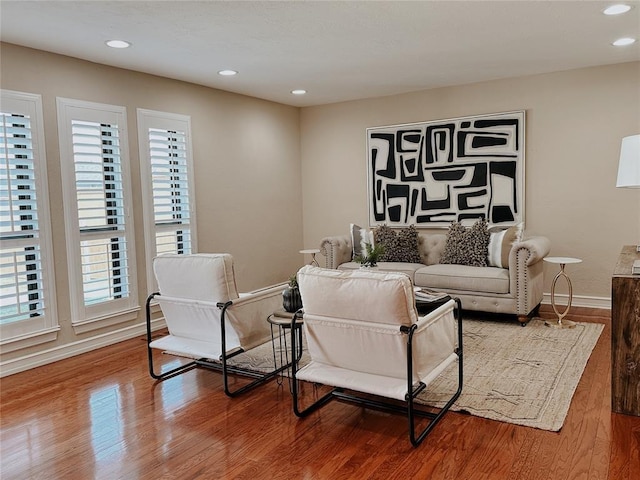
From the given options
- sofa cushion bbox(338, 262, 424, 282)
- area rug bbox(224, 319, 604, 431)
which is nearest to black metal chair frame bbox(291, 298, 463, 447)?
Answer: area rug bbox(224, 319, 604, 431)

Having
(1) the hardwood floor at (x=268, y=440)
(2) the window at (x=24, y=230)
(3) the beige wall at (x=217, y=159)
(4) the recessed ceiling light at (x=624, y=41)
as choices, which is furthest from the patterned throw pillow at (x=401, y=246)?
(2) the window at (x=24, y=230)

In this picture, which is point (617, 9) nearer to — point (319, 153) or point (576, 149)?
point (576, 149)

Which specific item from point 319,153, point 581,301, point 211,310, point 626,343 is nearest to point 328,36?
point 211,310

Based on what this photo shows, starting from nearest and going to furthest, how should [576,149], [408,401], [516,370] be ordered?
[408,401] → [516,370] → [576,149]

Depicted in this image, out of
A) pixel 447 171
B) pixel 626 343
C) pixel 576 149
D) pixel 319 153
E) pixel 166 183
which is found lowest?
pixel 626 343

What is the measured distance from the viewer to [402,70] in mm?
5059

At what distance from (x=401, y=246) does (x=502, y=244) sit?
45.6 inches

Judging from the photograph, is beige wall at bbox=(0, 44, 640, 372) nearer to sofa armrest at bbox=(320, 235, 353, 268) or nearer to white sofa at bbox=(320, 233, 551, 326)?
white sofa at bbox=(320, 233, 551, 326)

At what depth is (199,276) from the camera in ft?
10.7

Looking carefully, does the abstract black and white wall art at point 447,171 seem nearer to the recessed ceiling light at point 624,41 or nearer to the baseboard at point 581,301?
the baseboard at point 581,301

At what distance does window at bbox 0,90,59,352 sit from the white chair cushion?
4.03 feet

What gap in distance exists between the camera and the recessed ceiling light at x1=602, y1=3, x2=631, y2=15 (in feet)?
11.1

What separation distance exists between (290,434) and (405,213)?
4.00 m

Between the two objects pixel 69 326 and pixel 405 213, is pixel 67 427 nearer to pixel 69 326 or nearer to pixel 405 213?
pixel 69 326
